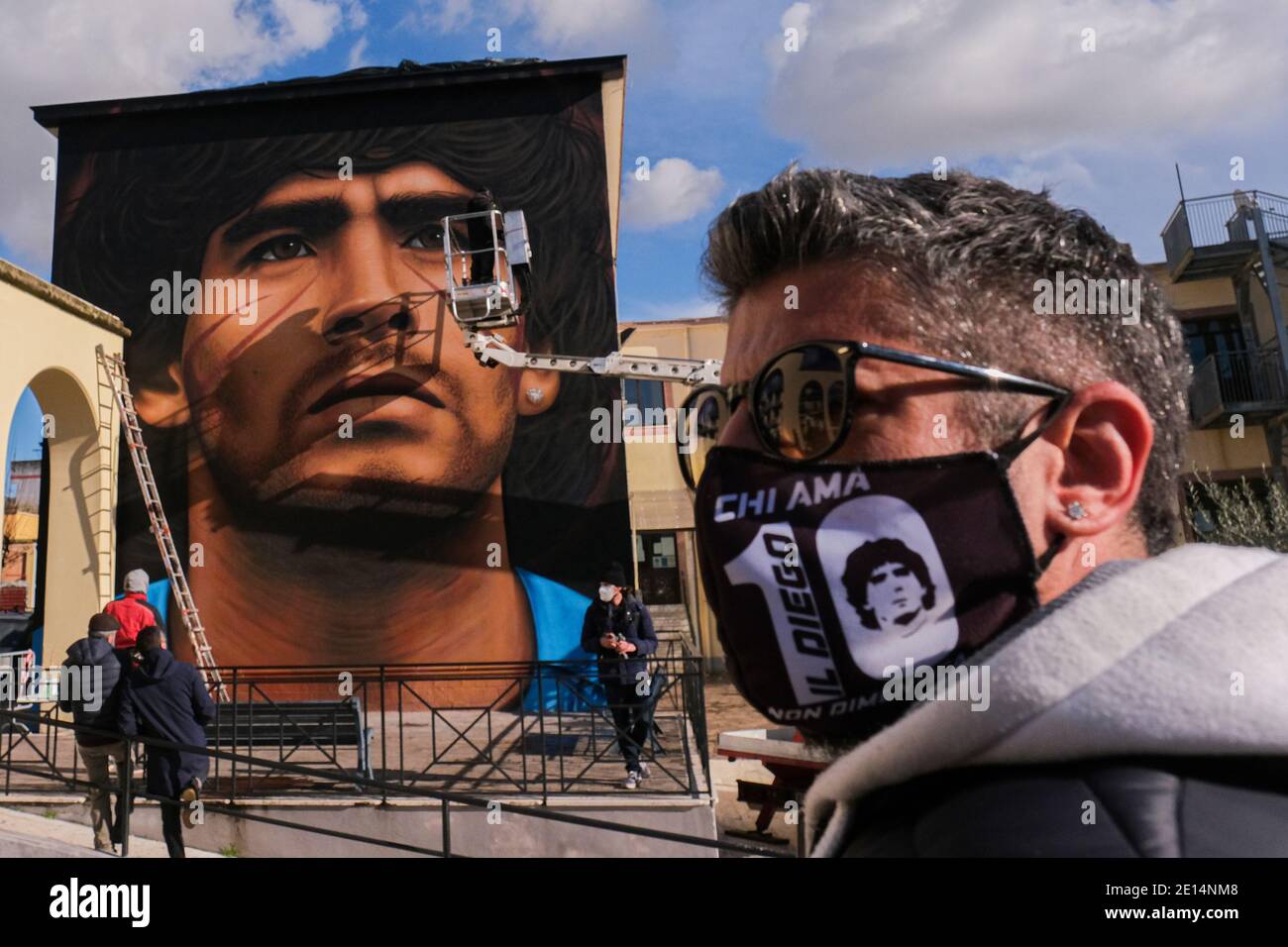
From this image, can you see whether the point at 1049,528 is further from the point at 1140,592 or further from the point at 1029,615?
the point at 1140,592

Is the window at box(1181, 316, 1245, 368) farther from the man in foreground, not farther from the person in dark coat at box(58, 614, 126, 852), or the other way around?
the person in dark coat at box(58, 614, 126, 852)

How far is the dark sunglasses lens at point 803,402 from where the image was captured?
136cm

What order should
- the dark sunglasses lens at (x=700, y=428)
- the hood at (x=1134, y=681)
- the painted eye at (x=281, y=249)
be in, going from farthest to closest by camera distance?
the painted eye at (x=281, y=249) < the dark sunglasses lens at (x=700, y=428) < the hood at (x=1134, y=681)

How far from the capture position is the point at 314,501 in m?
12.4

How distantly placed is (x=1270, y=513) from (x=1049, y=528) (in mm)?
18283

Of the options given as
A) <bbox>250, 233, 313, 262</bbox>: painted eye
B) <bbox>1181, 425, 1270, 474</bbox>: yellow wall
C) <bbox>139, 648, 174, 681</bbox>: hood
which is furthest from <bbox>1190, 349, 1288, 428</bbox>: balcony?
<bbox>139, 648, 174, 681</bbox>: hood

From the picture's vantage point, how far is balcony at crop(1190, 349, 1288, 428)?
671 inches

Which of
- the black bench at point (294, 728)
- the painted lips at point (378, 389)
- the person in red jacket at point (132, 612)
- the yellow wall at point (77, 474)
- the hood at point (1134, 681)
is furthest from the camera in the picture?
the painted lips at point (378, 389)

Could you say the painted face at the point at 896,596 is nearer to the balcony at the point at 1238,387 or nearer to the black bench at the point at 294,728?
the black bench at the point at 294,728

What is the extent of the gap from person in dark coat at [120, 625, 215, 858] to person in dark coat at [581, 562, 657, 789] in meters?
3.68

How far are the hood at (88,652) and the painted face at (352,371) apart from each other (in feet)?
19.1

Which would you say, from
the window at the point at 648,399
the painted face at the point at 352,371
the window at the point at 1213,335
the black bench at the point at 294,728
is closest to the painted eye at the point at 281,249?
the painted face at the point at 352,371

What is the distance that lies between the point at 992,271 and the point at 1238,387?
21.3m

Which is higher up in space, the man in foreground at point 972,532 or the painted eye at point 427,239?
the painted eye at point 427,239
